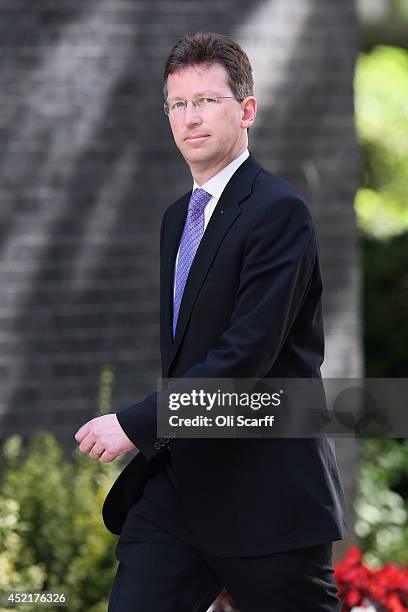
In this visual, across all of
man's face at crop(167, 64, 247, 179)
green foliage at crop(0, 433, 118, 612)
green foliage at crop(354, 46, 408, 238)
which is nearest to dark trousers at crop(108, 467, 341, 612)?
man's face at crop(167, 64, 247, 179)

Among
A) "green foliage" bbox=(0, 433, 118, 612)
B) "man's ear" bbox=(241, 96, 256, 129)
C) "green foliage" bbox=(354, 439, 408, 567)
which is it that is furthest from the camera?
"green foliage" bbox=(354, 439, 408, 567)

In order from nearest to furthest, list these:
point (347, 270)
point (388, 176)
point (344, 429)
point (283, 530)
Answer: point (283, 530) < point (344, 429) < point (347, 270) < point (388, 176)

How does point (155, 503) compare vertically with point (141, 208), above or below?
below

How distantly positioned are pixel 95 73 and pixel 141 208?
686mm

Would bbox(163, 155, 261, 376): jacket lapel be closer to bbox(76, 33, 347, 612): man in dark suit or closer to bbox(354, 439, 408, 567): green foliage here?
bbox(76, 33, 347, 612): man in dark suit

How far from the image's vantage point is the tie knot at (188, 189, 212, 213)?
Result: 304 cm

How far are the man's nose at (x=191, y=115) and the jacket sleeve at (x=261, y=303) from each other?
0.31 m

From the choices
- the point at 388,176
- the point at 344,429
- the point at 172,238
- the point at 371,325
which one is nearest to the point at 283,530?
the point at 344,429

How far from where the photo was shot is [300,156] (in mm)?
5852

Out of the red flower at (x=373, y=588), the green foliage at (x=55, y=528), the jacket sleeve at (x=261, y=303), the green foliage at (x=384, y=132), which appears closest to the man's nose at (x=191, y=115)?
the jacket sleeve at (x=261, y=303)

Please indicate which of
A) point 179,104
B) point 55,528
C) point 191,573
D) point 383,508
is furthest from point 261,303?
point 383,508

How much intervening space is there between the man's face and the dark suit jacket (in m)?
0.09

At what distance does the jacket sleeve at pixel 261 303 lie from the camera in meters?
2.72

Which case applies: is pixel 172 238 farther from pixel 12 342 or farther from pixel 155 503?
pixel 12 342
